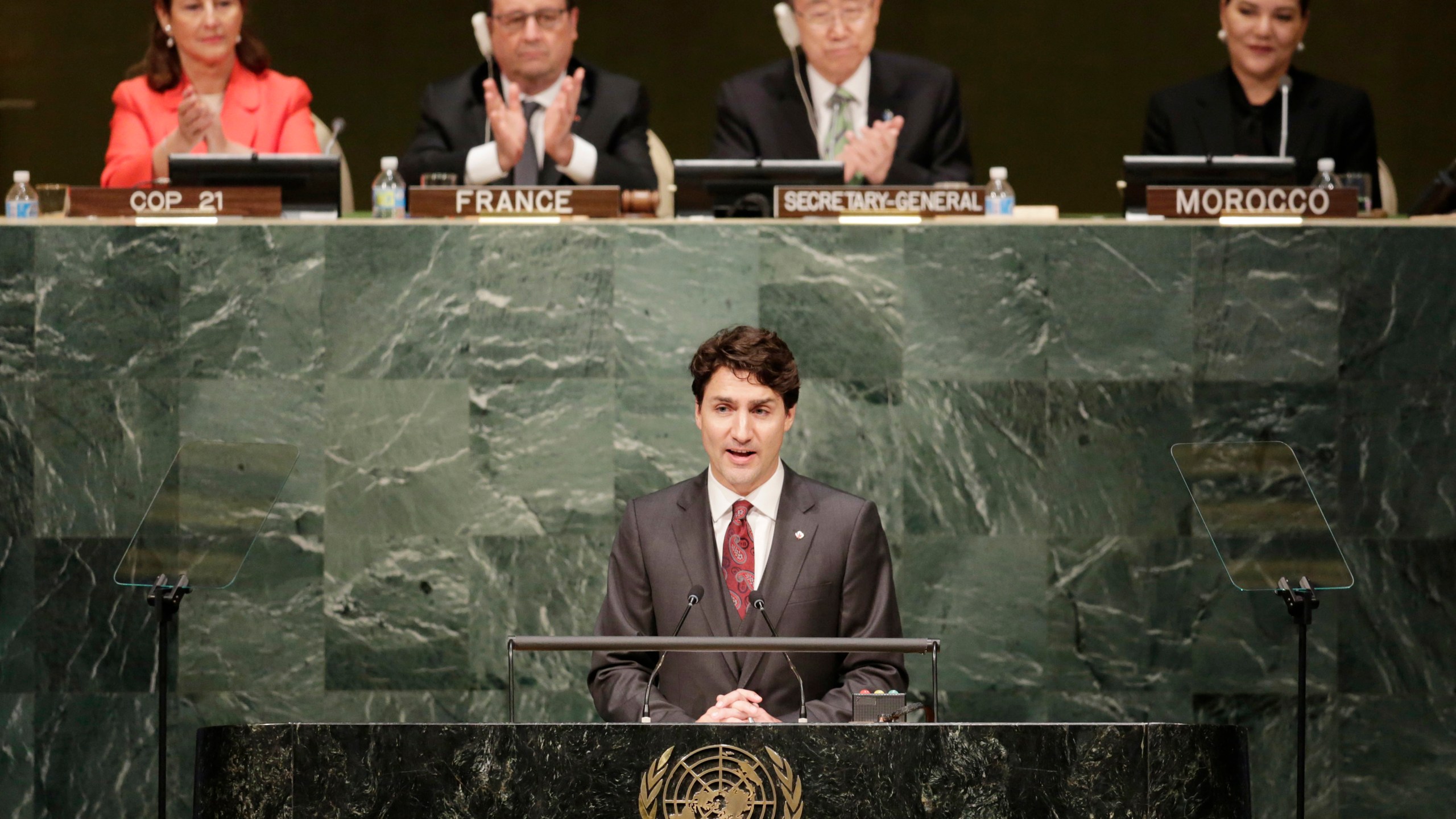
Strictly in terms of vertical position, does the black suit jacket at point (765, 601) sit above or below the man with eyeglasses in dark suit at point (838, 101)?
below

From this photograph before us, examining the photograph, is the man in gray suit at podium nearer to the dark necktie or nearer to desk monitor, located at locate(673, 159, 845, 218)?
desk monitor, located at locate(673, 159, 845, 218)

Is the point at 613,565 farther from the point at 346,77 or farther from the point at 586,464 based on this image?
the point at 346,77

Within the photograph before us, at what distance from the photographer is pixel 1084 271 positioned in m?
4.61

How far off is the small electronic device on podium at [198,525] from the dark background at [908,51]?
394 cm

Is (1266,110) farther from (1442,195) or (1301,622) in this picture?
(1301,622)

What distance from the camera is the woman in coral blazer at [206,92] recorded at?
17.8 ft

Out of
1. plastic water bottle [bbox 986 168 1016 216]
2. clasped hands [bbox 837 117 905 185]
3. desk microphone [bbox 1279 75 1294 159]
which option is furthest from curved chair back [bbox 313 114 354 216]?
desk microphone [bbox 1279 75 1294 159]

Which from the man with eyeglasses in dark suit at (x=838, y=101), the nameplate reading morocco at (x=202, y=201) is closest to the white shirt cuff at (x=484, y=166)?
the nameplate reading morocco at (x=202, y=201)

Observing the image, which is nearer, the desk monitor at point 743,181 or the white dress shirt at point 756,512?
the white dress shirt at point 756,512

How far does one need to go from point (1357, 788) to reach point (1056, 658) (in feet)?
2.95

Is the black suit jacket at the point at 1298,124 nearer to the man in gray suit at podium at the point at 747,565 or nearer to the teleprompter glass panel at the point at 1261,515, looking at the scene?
the teleprompter glass panel at the point at 1261,515

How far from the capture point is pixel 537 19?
5.47m

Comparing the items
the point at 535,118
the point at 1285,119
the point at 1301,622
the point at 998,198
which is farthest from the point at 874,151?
the point at 1301,622

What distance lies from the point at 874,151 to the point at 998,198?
21.4 inches
